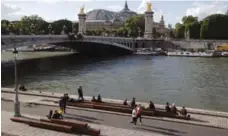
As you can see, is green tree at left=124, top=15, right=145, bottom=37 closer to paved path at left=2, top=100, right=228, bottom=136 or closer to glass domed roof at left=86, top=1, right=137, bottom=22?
glass domed roof at left=86, top=1, right=137, bottom=22

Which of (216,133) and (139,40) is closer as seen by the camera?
(216,133)

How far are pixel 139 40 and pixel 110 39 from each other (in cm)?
1986

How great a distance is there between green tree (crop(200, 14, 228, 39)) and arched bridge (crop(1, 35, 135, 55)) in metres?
16.4

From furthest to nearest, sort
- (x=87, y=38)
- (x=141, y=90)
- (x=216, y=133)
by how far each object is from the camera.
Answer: (x=87, y=38), (x=141, y=90), (x=216, y=133)

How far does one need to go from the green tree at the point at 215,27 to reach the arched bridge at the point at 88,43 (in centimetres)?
1644

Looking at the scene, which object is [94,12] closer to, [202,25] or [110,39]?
[202,25]

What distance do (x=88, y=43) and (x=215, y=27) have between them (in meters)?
31.5

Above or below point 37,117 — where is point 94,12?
above

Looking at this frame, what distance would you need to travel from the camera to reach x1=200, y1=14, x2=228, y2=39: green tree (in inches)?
3529

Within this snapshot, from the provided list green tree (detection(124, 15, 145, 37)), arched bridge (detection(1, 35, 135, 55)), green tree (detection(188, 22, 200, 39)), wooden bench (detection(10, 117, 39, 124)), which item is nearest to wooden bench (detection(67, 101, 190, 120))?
wooden bench (detection(10, 117, 39, 124))

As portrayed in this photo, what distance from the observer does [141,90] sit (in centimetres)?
3194

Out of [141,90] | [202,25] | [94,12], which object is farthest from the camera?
[94,12]

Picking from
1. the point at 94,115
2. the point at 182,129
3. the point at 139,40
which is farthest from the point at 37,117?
the point at 139,40

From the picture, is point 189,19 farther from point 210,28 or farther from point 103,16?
point 103,16
